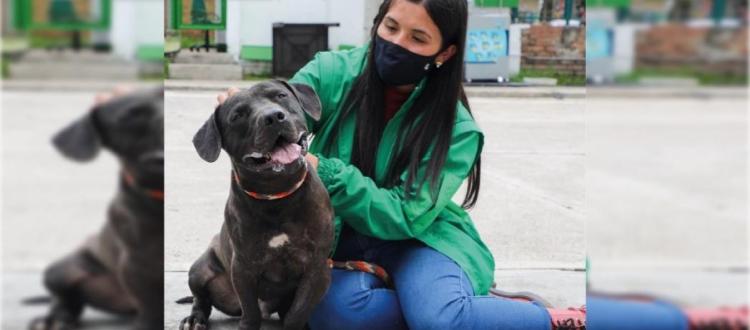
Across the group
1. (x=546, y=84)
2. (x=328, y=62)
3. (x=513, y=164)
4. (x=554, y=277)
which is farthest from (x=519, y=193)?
(x=328, y=62)

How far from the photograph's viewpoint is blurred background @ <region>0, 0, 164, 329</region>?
656mm

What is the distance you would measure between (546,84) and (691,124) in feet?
3.57

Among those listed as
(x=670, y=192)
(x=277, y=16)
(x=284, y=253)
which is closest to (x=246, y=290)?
(x=284, y=253)

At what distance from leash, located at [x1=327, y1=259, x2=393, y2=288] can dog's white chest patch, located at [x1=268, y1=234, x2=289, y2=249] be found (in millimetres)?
291

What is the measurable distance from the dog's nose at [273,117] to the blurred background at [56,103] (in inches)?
35.2

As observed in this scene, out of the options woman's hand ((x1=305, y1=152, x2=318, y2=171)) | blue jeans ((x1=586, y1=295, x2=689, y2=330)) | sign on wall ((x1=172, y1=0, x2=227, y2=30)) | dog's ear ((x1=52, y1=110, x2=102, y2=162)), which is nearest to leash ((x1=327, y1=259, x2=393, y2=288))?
woman's hand ((x1=305, y1=152, x2=318, y2=171))

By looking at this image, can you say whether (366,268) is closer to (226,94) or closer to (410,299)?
(410,299)

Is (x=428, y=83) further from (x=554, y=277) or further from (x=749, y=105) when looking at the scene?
(x=749, y=105)

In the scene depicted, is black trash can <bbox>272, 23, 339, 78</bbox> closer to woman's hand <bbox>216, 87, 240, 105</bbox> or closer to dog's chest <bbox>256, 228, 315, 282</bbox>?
woman's hand <bbox>216, 87, 240, 105</bbox>

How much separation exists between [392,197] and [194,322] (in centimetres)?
54

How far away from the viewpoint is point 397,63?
2145 millimetres

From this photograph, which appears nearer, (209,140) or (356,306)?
(209,140)

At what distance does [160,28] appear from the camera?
745 mm

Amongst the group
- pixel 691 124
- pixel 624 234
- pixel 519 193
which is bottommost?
pixel 519 193
